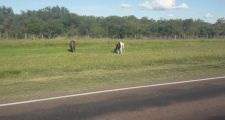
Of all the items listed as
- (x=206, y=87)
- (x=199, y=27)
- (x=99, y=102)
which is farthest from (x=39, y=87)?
(x=199, y=27)

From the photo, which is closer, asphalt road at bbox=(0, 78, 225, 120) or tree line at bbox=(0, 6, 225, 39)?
asphalt road at bbox=(0, 78, 225, 120)

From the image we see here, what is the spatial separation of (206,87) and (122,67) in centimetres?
1057

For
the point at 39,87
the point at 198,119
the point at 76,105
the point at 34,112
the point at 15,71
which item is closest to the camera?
the point at 198,119

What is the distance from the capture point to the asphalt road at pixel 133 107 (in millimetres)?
9109

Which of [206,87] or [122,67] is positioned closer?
[206,87]

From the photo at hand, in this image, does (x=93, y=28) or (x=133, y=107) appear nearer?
(x=133, y=107)

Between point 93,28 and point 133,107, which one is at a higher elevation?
point 93,28

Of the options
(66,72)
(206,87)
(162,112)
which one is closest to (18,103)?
(162,112)

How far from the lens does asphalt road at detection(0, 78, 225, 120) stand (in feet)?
29.9

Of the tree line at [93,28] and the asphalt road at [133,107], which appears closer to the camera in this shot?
the asphalt road at [133,107]

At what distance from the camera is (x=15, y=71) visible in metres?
21.3

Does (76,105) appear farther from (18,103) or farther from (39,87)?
(39,87)

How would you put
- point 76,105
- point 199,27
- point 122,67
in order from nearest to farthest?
point 76,105, point 122,67, point 199,27

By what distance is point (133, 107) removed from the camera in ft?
33.3
